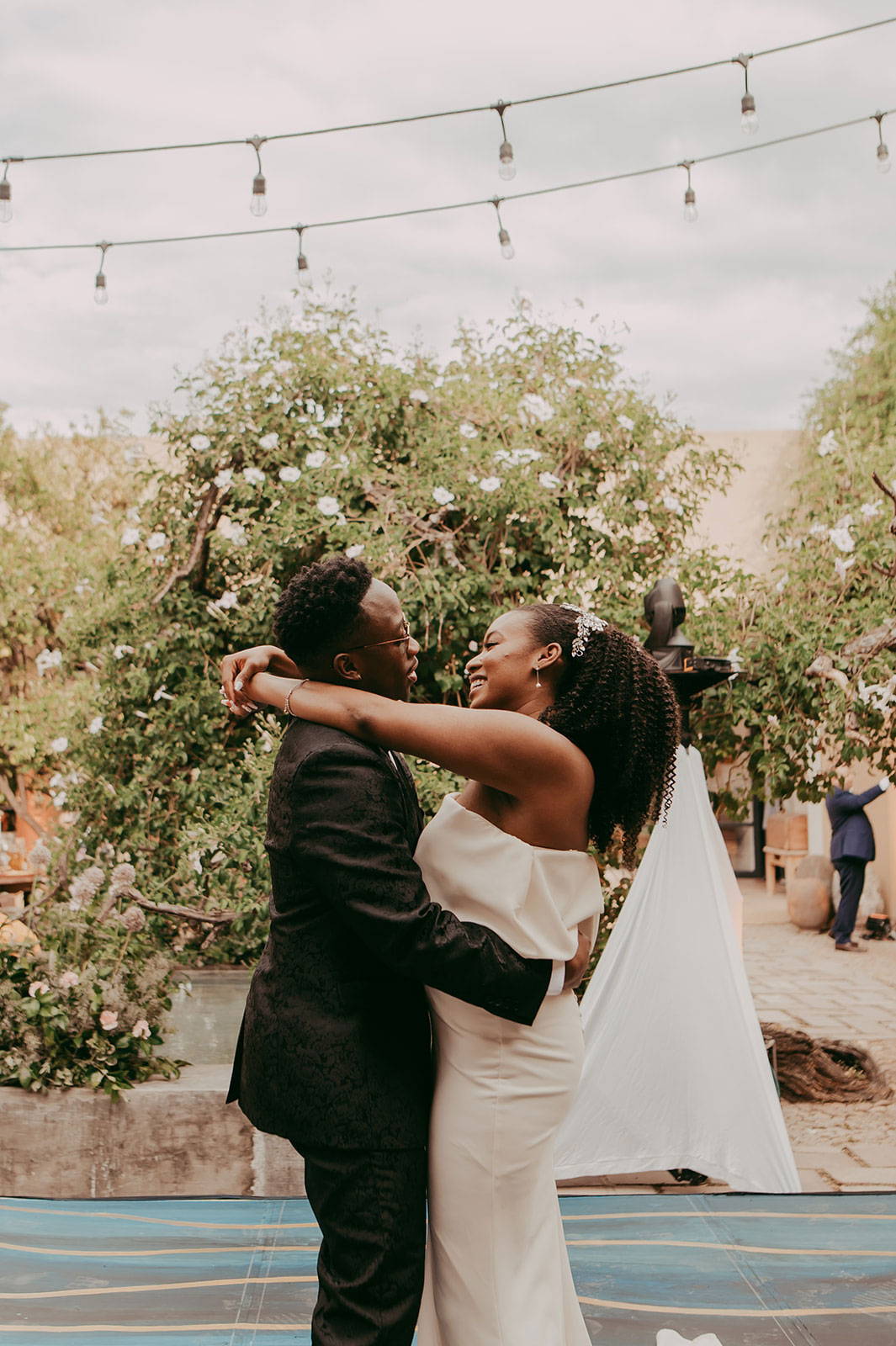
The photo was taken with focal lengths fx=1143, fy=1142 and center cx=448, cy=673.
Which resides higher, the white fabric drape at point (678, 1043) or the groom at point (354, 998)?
the groom at point (354, 998)

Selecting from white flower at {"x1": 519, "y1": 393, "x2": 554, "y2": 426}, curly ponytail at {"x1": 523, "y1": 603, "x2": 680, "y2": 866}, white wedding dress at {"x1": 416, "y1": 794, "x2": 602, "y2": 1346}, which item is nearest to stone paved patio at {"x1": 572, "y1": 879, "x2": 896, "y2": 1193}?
white wedding dress at {"x1": 416, "y1": 794, "x2": 602, "y2": 1346}

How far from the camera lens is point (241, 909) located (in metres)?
4.73

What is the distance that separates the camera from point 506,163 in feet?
12.6

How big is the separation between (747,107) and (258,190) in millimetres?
1705

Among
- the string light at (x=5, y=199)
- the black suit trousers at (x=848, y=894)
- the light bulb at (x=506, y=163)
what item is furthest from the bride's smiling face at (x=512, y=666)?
the black suit trousers at (x=848, y=894)

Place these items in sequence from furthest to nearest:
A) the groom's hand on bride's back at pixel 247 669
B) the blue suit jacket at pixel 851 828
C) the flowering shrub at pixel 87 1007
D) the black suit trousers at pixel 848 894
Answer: the black suit trousers at pixel 848 894
the blue suit jacket at pixel 851 828
the flowering shrub at pixel 87 1007
the groom's hand on bride's back at pixel 247 669

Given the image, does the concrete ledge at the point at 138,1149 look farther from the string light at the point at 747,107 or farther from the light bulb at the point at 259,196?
the string light at the point at 747,107

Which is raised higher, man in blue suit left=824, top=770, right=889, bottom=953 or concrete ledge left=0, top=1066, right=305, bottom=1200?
concrete ledge left=0, top=1066, right=305, bottom=1200

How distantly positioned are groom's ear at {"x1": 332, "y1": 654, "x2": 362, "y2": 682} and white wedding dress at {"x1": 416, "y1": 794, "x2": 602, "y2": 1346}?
0.31m

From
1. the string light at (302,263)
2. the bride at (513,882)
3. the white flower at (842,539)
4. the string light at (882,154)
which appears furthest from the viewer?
the white flower at (842,539)

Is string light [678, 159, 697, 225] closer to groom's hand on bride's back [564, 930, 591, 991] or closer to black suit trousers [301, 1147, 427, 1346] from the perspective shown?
groom's hand on bride's back [564, 930, 591, 991]

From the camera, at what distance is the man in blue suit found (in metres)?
10.6

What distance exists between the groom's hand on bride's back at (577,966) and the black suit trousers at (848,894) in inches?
365

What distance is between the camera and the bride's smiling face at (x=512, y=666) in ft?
6.86
